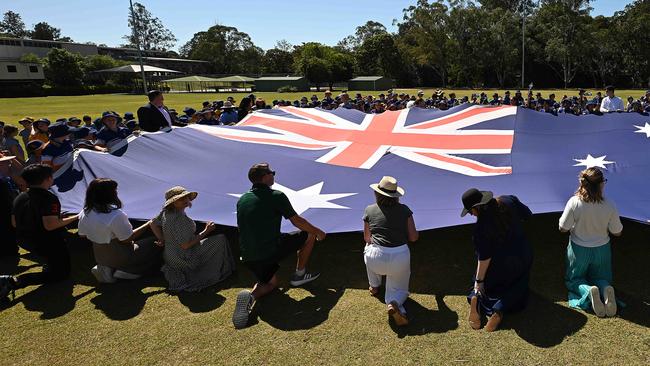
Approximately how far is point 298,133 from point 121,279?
396cm

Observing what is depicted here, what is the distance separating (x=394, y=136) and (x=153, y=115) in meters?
4.19

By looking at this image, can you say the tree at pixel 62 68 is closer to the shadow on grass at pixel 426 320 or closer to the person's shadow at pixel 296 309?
the person's shadow at pixel 296 309

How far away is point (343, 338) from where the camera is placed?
3.65 metres

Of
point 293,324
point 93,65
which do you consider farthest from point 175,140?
point 93,65

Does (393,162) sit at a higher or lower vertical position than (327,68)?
lower

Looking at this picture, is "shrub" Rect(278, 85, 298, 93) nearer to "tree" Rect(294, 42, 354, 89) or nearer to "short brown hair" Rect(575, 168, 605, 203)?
"tree" Rect(294, 42, 354, 89)

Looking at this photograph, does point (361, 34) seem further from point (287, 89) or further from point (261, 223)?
point (261, 223)

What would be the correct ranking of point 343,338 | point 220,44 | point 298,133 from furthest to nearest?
point 220,44 → point 298,133 → point 343,338

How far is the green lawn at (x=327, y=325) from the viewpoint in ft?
11.1

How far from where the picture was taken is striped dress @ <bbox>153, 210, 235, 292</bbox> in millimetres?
4488

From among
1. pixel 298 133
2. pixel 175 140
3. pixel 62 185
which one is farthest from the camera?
pixel 298 133

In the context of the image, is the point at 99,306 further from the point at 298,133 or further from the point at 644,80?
the point at 644,80

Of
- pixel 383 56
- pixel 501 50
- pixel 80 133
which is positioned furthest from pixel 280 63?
pixel 80 133

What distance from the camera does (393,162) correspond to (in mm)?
6078
